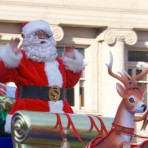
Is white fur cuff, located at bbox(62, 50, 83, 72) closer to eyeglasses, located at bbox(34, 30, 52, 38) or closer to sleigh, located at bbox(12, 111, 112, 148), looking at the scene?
eyeglasses, located at bbox(34, 30, 52, 38)

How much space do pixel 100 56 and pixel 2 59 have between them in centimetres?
1051

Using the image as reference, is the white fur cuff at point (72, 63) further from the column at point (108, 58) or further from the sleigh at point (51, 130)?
the column at point (108, 58)

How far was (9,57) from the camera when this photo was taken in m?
7.23

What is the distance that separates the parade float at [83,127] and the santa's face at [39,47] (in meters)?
0.69

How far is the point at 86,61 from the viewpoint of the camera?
17.8 metres

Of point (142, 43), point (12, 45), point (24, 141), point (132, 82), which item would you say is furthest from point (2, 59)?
point (142, 43)

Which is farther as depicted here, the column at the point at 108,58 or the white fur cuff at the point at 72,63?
the column at the point at 108,58

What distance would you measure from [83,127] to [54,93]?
0.56 m

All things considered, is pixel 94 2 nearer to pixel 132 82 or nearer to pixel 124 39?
pixel 124 39

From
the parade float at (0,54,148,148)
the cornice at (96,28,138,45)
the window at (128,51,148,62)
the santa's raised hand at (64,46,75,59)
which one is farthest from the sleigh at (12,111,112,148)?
the window at (128,51,148,62)

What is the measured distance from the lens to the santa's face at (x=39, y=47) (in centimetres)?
758

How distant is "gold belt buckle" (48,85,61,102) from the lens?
7523 millimetres

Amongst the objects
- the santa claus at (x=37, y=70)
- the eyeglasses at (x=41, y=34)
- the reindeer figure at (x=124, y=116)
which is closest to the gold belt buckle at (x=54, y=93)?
the santa claus at (x=37, y=70)

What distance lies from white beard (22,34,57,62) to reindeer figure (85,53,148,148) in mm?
1147
